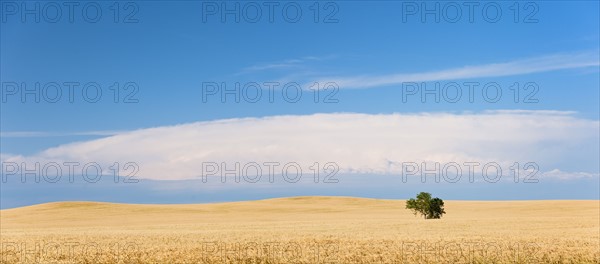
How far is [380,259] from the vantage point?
2803 cm

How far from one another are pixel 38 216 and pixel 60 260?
242 ft

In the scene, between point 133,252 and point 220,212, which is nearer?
point 133,252

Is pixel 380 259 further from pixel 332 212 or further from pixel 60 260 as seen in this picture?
pixel 332 212

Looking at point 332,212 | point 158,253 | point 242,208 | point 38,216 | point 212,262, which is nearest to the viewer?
point 212,262

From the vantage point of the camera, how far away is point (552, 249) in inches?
1236

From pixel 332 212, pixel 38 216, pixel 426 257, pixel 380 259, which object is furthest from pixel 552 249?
pixel 38 216

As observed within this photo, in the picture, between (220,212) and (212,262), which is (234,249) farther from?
(220,212)

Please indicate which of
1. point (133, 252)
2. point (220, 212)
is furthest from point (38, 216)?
point (133, 252)

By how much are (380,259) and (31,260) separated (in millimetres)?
15852

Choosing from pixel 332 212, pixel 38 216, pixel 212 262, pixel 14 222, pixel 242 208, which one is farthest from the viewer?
pixel 242 208

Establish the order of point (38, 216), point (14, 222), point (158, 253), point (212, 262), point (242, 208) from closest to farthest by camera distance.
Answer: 1. point (212, 262)
2. point (158, 253)
3. point (14, 222)
4. point (38, 216)
5. point (242, 208)

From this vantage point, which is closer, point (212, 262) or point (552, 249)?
point (212, 262)

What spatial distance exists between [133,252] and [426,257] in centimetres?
1400

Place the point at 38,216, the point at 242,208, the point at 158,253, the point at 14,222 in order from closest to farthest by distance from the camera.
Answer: the point at 158,253
the point at 14,222
the point at 38,216
the point at 242,208
